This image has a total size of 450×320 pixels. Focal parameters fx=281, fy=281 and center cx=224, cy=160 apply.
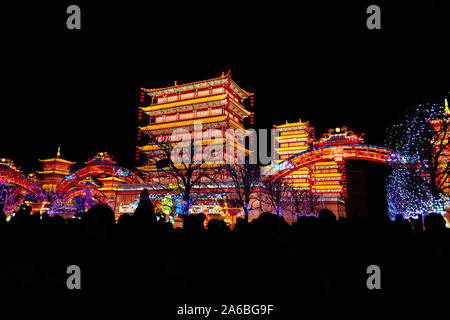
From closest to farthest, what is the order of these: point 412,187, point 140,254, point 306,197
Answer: point 140,254 < point 412,187 < point 306,197

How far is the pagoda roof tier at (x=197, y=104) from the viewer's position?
3697 cm

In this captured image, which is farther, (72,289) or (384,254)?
(384,254)

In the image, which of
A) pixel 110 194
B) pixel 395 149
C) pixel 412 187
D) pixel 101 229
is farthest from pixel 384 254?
pixel 110 194

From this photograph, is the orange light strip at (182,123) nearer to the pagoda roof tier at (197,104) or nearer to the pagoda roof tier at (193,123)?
the pagoda roof tier at (193,123)

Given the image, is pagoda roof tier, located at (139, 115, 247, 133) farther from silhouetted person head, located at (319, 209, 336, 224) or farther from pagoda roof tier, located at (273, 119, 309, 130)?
silhouetted person head, located at (319, 209, 336, 224)

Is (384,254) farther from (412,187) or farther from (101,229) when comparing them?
(412,187)

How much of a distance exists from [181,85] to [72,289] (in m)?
39.4

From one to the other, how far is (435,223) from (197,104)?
35250 mm

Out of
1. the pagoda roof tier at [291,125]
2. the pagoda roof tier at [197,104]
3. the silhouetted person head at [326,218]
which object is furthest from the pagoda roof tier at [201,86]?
the silhouetted person head at [326,218]

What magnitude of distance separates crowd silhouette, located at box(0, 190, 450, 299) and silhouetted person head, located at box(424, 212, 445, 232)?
0.02 metres

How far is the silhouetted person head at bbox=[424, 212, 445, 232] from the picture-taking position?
14.5 feet

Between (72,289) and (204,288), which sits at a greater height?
(72,289)
